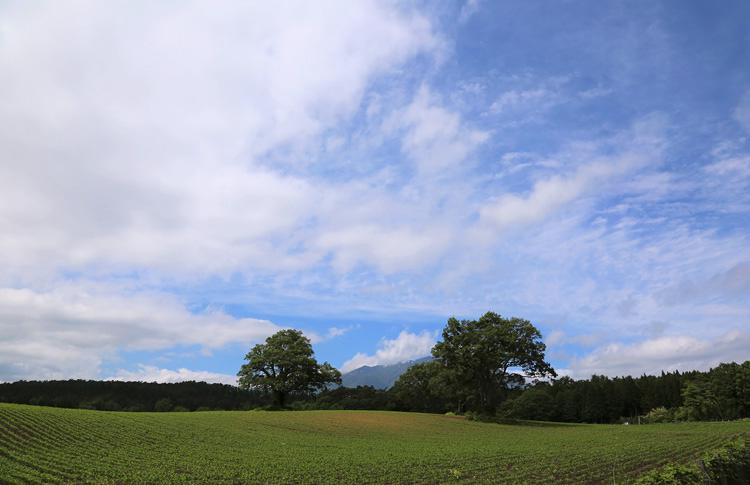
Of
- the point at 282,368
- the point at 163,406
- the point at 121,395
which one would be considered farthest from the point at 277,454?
the point at 121,395

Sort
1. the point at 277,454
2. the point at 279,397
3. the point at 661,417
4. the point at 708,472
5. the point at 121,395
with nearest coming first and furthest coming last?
the point at 708,472 < the point at 277,454 < the point at 279,397 < the point at 661,417 < the point at 121,395

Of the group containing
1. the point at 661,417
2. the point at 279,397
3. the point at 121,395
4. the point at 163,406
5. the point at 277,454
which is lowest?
the point at 661,417

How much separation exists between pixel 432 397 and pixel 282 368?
53.4 m

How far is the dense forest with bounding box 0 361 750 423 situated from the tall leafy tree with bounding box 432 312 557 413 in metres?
40.7

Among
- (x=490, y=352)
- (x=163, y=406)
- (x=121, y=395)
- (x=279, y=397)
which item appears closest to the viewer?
(x=490, y=352)

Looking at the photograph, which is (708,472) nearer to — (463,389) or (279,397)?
(463,389)

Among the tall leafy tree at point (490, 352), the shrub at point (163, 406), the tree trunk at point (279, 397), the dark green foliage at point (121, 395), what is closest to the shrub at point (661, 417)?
the tall leafy tree at point (490, 352)

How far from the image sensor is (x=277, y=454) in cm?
3547

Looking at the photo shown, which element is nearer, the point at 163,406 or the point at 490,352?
the point at 490,352

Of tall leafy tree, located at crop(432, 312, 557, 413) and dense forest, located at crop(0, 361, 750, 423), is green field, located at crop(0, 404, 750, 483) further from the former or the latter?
dense forest, located at crop(0, 361, 750, 423)

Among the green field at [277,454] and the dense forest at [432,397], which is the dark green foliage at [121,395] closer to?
the dense forest at [432,397]

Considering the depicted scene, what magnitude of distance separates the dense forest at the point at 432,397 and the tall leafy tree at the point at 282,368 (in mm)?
28795

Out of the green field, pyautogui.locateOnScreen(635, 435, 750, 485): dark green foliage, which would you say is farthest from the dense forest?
pyautogui.locateOnScreen(635, 435, 750, 485): dark green foliage

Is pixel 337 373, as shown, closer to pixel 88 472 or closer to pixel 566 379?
pixel 88 472
